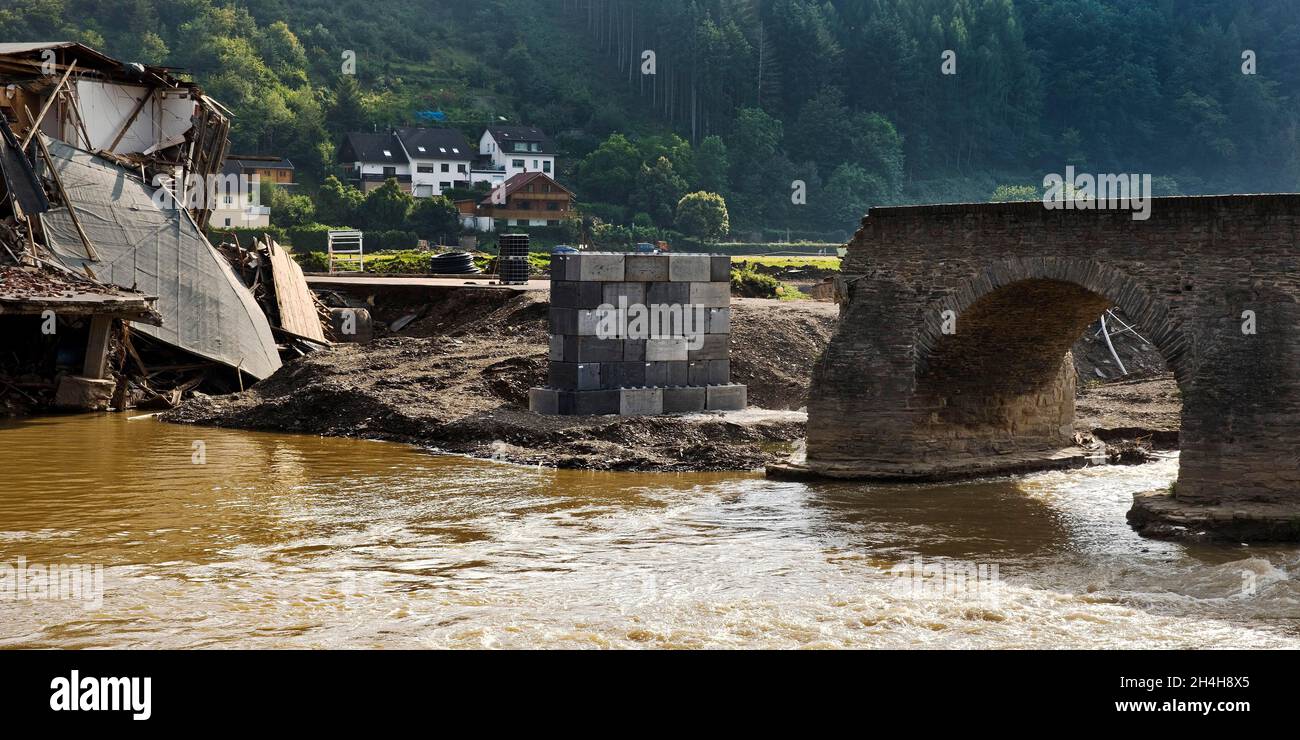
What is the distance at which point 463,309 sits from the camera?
35.1 metres

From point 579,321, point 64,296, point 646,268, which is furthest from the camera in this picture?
point 64,296

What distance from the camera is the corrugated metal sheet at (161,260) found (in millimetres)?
29094

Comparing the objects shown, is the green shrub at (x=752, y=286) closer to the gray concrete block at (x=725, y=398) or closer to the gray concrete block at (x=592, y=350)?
the gray concrete block at (x=725, y=398)

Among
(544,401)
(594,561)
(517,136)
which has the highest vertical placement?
(517,136)

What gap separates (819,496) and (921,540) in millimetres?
2740

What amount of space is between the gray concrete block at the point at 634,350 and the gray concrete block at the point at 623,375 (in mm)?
79

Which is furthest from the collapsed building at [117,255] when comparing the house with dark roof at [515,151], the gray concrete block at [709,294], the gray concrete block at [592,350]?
the house with dark roof at [515,151]

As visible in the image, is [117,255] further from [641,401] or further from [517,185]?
[517,185]

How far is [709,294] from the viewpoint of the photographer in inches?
966

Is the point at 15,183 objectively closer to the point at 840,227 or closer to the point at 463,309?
the point at 463,309

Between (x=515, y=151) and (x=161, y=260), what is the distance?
65541mm

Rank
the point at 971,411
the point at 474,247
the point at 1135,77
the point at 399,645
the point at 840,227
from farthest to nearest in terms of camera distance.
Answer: the point at 1135,77
the point at 840,227
the point at 474,247
the point at 971,411
the point at 399,645

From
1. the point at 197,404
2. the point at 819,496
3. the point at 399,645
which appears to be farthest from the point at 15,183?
the point at 399,645

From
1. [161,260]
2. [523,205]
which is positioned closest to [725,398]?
[161,260]
